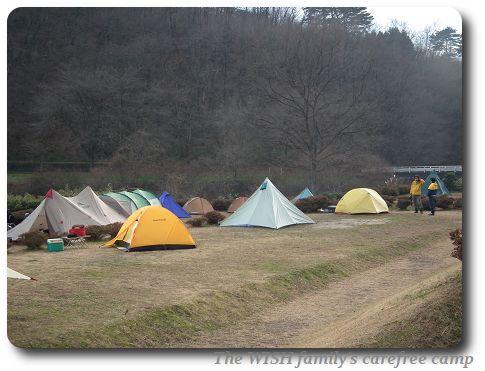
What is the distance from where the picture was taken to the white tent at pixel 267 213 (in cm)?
1725

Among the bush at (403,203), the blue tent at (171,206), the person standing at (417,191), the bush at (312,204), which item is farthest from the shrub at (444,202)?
the blue tent at (171,206)

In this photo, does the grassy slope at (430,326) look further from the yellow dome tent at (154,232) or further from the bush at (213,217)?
the bush at (213,217)

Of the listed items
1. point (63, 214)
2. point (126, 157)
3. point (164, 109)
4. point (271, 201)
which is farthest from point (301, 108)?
point (63, 214)

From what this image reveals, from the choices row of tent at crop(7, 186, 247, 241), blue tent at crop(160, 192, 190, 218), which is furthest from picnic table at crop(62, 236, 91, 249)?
blue tent at crop(160, 192, 190, 218)

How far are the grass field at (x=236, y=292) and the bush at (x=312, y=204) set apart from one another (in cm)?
683

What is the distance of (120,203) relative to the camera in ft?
63.5

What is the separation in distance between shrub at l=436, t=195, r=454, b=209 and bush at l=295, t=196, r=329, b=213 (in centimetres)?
428

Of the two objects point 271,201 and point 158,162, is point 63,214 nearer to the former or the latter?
point 271,201

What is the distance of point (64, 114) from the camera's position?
3341cm

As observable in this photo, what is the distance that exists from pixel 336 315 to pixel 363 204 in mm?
12937

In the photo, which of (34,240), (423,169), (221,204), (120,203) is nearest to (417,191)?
(423,169)

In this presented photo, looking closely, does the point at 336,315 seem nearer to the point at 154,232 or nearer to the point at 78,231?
the point at 154,232

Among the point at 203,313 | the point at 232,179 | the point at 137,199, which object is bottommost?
the point at 203,313

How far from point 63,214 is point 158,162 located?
17.5 metres
